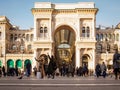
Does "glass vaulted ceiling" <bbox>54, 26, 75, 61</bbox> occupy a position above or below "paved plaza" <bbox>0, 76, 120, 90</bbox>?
above

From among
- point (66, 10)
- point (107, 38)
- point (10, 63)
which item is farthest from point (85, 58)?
point (107, 38)

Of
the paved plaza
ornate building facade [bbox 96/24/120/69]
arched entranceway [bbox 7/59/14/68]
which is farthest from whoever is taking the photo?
ornate building facade [bbox 96/24/120/69]

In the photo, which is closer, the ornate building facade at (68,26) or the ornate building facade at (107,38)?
the ornate building facade at (68,26)

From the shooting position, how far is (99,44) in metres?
97.4

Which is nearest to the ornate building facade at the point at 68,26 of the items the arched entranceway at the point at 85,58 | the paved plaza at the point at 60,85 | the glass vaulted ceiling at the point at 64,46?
the arched entranceway at the point at 85,58

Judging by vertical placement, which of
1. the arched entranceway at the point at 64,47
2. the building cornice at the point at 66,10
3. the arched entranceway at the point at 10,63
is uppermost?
the building cornice at the point at 66,10

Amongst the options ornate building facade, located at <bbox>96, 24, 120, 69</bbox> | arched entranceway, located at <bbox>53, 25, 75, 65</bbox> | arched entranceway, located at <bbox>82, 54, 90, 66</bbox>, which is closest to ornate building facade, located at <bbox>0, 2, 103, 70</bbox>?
arched entranceway, located at <bbox>82, 54, 90, 66</bbox>

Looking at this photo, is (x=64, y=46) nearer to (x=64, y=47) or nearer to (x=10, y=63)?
(x=64, y=47)

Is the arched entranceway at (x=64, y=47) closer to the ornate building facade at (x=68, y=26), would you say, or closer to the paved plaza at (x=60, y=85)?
the ornate building facade at (x=68, y=26)

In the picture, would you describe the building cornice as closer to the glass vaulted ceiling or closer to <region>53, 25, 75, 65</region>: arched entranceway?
<region>53, 25, 75, 65</region>: arched entranceway

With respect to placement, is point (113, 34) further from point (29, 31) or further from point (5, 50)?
point (5, 50)

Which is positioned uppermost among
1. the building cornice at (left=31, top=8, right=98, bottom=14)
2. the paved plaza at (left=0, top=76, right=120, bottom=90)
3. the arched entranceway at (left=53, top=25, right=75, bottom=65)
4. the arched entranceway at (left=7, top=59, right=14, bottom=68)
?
the building cornice at (left=31, top=8, right=98, bottom=14)

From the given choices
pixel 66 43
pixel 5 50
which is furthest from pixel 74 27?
pixel 66 43

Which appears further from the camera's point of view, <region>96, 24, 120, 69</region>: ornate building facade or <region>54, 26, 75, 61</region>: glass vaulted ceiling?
<region>96, 24, 120, 69</region>: ornate building facade
